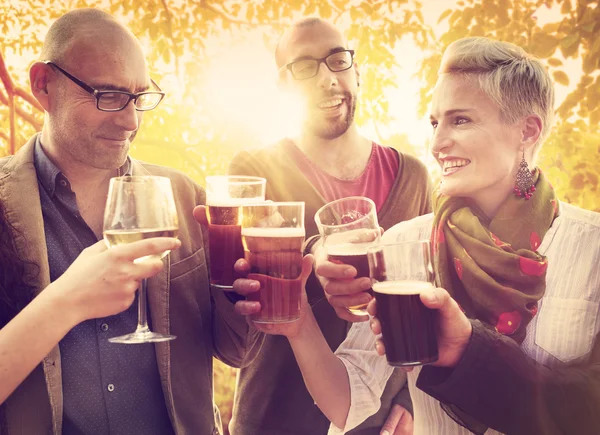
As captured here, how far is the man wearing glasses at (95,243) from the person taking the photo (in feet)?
5.93

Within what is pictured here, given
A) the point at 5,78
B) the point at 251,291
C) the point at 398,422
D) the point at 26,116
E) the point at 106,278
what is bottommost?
the point at 398,422

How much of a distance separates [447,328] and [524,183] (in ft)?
2.84

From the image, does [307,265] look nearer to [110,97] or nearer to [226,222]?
[226,222]

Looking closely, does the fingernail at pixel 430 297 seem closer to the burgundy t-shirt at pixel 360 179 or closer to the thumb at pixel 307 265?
the thumb at pixel 307 265

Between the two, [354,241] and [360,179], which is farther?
[360,179]

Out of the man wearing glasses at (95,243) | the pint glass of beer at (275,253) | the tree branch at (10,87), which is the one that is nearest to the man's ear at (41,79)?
the man wearing glasses at (95,243)

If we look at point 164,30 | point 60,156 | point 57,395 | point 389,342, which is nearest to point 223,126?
point 164,30

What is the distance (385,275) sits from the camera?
1430 mm

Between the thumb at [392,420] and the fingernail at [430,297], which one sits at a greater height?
the fingernail at [430,297]

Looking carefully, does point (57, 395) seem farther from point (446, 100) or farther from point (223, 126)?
point (223, 126)

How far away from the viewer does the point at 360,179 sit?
8.68 ft

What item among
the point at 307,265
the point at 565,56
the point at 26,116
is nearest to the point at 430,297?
the point at 307,265

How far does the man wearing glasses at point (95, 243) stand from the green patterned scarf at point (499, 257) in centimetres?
81

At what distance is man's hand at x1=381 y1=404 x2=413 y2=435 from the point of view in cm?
246
